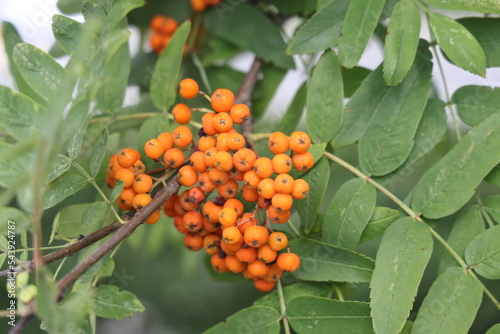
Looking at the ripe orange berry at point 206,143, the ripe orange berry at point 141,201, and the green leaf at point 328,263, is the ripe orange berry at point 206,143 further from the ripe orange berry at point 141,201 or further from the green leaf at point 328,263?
the green leaf at point 328,263

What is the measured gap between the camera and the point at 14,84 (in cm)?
119

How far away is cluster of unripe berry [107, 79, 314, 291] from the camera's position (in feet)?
3.06

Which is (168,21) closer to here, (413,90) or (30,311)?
(413,90)

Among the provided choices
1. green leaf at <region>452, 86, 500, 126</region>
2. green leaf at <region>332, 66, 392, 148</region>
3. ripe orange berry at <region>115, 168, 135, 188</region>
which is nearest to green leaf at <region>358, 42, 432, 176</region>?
green leaf at <region>332, 66, 392, 148</region>

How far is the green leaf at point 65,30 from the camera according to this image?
95 centimetres

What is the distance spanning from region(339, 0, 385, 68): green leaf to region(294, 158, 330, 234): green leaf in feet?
0.68

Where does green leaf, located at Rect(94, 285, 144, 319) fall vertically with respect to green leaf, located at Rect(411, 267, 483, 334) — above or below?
below

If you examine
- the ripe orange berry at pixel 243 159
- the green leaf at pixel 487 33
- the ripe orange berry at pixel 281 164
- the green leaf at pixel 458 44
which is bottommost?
the ripe orange berry at pixel 243 159

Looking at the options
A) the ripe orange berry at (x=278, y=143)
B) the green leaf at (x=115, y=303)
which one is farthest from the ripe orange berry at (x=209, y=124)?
the green leaf at (x=115, y=303)

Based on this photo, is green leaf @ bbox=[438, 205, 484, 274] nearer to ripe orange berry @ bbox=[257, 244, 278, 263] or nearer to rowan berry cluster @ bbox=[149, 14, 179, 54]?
ripe orange berry @ bbox=[257, 244, 278, 263]

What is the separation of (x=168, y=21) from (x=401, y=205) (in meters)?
0.87

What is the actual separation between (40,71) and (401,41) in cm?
67

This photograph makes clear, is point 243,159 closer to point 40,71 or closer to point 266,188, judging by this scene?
point 266,188

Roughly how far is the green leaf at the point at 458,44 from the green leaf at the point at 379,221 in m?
0.31
